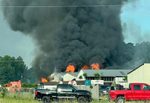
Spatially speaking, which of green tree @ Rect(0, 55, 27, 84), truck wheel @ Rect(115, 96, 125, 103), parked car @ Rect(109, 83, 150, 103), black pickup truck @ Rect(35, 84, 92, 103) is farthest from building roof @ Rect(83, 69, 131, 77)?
green tree @ Rect(0, 55, 27, 84)

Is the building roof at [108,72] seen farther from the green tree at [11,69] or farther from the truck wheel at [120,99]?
the green tree at [11,69]

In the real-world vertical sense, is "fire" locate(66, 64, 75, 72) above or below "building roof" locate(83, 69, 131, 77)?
above

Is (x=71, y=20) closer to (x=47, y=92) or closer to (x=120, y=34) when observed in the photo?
(x=120, y=34)

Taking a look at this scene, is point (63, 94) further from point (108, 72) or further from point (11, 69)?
point (11, 69)

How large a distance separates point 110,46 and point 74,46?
10029 millimetres

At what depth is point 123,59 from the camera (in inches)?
4518

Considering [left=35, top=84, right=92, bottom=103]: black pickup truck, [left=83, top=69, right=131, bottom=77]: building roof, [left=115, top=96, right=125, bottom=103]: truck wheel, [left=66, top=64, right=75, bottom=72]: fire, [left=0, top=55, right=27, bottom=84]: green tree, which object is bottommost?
[left=115, top=96, right=125, bottom=103]: truck wheel

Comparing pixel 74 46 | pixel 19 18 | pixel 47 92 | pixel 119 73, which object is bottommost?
pixel 47 92

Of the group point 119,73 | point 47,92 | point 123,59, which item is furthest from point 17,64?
point 47,92

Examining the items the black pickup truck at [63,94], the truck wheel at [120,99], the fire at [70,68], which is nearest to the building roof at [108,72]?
the fire at [70,68]

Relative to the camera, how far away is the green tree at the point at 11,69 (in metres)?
166

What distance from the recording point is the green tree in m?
166

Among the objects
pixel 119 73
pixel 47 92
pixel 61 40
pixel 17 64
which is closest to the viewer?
pixel 47 92

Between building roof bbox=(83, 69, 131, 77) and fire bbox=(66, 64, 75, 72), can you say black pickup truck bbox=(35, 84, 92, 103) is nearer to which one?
building roof bbox=(83, 69, 131, 77)
